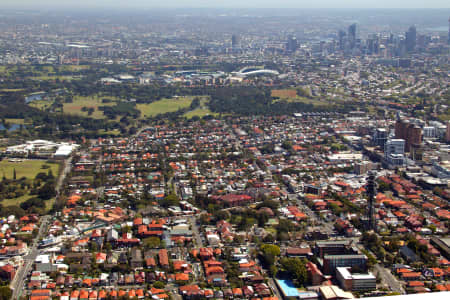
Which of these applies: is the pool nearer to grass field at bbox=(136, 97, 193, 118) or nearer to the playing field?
grass field at bbox=(136, 97, 193, 118)

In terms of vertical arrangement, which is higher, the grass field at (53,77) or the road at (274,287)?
the grass field at (53,77)

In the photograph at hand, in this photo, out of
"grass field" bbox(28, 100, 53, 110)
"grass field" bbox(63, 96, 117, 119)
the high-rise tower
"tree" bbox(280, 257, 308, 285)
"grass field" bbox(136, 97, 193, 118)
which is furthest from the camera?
"grass field" bbox(28, 100, 53, 110)

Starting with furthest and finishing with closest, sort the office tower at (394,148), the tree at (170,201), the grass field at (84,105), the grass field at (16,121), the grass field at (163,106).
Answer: the grass field at (163,106) < the grass field at (84,105) < the grass field at (16,121) < the office tower at (394,148) < the tree at (170,201)

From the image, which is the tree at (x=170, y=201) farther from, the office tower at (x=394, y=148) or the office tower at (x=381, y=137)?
the office tower at (x=381, y=137)

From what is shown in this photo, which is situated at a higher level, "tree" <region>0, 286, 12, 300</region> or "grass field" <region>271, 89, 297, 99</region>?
"grass field" <region>271, 89, 297, 99</region>

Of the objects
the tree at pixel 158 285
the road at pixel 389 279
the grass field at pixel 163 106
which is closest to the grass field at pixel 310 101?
the grass field at pixel 163 106

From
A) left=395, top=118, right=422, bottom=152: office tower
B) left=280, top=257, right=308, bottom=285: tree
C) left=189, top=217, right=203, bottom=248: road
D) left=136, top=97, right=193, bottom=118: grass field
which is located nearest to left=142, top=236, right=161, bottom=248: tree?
left=189, top=217, right=203, bottom=248: road
